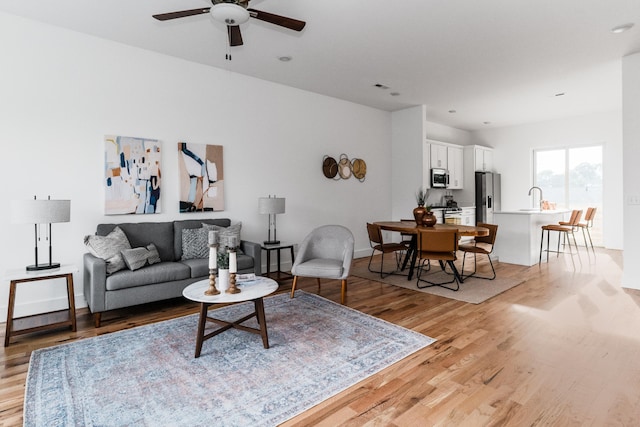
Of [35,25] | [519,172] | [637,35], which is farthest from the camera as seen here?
[519,172]

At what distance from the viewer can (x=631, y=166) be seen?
4.45m

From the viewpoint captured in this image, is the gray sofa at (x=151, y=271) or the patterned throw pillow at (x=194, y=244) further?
the patterned throw pillow at (x=194, y=244)

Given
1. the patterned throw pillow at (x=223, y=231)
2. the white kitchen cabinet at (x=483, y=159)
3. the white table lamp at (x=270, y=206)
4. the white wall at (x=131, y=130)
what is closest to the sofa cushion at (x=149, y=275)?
the patterned throw pillow at (x=223, y=231)

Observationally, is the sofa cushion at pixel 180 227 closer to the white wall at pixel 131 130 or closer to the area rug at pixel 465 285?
the white wall at pixel 131 130

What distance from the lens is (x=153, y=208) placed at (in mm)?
4379

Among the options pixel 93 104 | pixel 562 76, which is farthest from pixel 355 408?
pixel 562 76

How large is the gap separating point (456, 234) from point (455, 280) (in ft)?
3.07

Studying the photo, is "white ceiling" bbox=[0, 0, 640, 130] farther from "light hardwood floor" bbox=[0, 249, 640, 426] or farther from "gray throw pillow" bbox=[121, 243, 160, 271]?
"light hardwood floor" bbox=[0, 249, 640, 426]

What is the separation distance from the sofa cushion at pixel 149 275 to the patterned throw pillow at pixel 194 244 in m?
0.29

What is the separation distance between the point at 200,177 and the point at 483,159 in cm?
731

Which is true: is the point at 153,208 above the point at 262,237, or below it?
above

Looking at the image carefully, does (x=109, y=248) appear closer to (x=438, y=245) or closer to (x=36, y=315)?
(x=36, y=315)

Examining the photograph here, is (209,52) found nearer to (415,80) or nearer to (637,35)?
(415,80)

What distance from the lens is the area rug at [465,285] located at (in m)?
4.22
